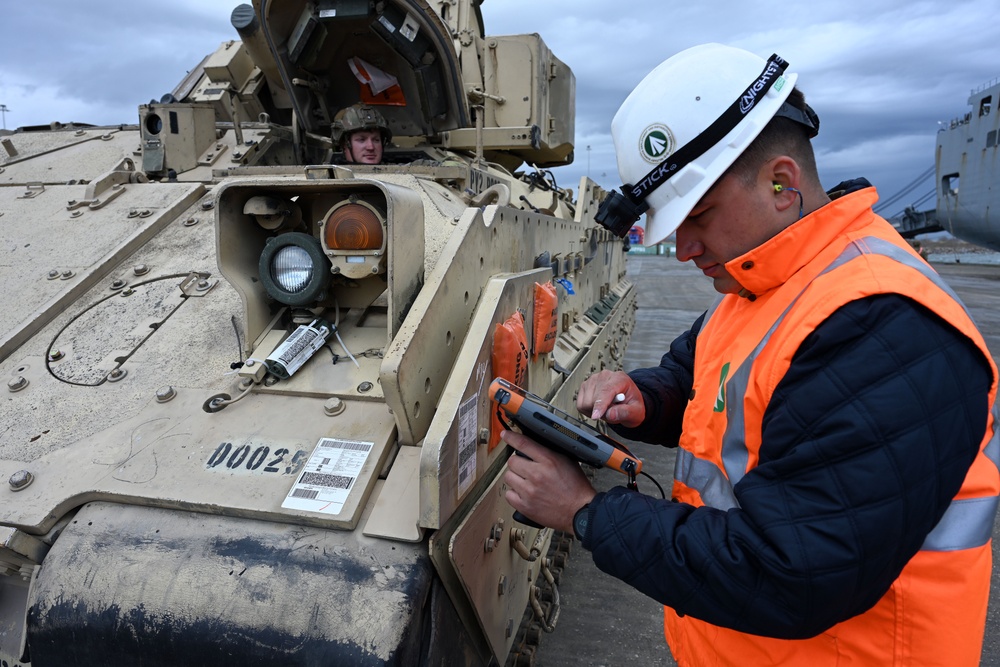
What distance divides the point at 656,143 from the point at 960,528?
0.95 metres

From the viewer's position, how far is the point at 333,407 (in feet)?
6.54

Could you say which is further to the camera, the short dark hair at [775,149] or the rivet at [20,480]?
the rivet at [20,480]

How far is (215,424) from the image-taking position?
6.56ft

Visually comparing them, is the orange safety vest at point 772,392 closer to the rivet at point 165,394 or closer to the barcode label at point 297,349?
the barcode label at point 297,349

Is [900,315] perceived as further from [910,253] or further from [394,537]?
[394,537]

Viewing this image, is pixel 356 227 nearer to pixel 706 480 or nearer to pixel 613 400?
pixel 613 400

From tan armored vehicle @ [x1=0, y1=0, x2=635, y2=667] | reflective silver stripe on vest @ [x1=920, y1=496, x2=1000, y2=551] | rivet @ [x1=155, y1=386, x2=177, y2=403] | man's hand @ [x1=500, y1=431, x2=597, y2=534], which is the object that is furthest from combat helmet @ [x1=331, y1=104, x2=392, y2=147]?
reflective silver stripe on vest @ [x1=920, y1=496, x2=1000, y2=551]

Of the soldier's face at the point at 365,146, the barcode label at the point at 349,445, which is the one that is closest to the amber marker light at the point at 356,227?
the barcode label at the point at 349,445

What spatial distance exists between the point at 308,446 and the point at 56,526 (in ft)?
2.21

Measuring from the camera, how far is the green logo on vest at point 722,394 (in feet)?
4.88

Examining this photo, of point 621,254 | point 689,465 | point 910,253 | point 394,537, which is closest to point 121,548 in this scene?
point 394,537

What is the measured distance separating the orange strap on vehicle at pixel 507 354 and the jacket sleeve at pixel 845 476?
0.99 meters

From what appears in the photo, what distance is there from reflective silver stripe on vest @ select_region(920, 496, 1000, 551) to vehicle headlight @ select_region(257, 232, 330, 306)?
1.69m

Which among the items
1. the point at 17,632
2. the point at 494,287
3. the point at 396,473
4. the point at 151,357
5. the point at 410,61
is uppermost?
the point at 410,61
